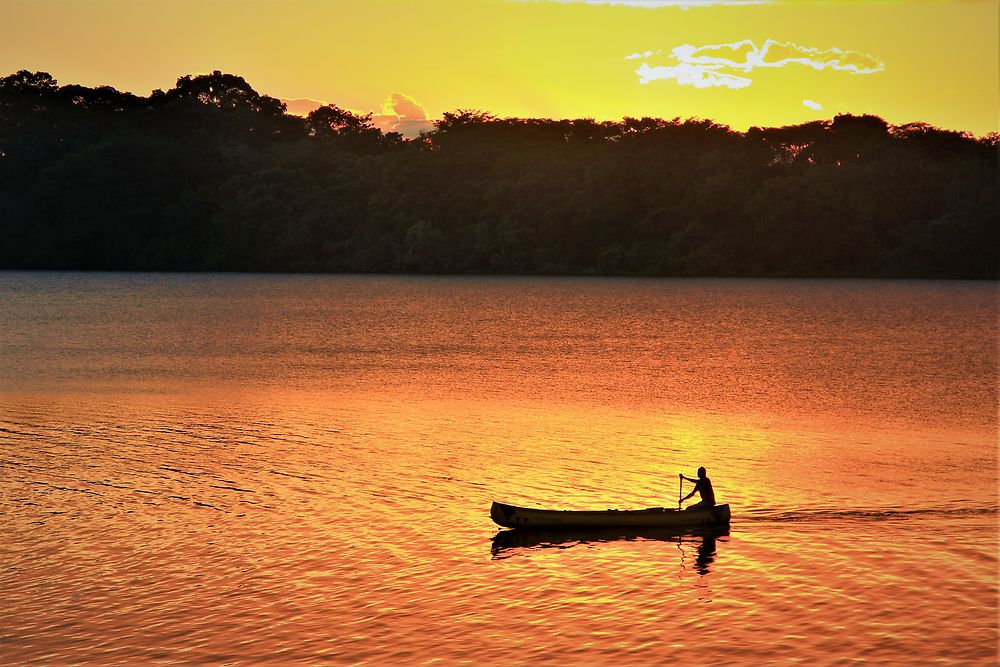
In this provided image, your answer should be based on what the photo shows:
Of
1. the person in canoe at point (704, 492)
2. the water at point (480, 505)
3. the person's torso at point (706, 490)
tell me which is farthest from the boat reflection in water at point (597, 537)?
the person's torso at point (706, 490)

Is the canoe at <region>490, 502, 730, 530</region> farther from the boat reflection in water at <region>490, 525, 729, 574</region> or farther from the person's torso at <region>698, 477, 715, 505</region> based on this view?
the person's torso at <region>698, 477, 715, 505</region>

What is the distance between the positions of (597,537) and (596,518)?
1.54 feet

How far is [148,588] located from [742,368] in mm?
51676

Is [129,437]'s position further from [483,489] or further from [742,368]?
[742,368]

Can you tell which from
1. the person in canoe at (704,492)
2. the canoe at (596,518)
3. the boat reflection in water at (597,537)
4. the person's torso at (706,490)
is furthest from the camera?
the person's torso at (706,490)

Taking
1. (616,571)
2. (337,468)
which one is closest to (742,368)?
(337,468)

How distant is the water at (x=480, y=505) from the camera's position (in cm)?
2214

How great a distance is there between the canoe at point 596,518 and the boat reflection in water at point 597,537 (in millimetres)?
143

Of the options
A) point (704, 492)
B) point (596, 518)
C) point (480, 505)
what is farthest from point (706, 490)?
point (480, 505)

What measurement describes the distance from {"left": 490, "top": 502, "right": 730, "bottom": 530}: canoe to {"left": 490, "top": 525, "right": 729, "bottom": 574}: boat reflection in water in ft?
0.47

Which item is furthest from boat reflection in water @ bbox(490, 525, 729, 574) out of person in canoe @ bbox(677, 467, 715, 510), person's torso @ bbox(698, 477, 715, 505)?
person's torso @ bbox(698, 477, 715, 505)

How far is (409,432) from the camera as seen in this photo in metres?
44.9

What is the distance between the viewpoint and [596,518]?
28.9m

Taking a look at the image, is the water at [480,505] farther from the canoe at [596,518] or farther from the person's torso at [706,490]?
the person's torso at [706,490]
